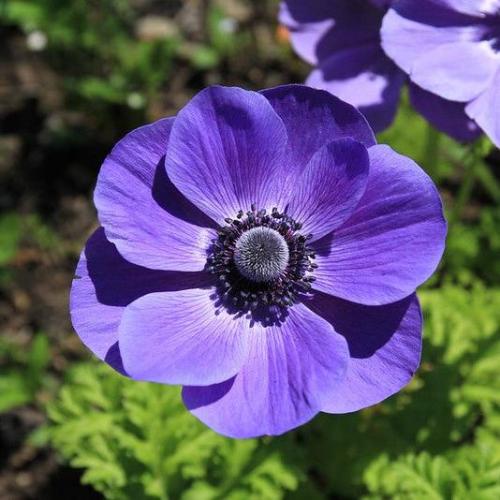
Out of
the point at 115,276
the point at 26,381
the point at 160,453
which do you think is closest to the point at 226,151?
the point at 115,276

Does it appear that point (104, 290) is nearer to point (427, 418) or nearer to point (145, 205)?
point (145, 205)

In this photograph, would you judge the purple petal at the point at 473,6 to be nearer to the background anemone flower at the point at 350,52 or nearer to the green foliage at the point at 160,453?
the background anemone flower at the point at 350,52

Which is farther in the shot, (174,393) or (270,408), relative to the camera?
(174,393)

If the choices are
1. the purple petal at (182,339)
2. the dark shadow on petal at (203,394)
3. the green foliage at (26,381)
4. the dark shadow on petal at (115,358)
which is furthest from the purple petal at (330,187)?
the green foliage at (26,381)

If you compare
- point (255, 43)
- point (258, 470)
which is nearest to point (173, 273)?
point (258, 470)

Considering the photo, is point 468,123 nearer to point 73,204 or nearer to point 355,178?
point 355,178

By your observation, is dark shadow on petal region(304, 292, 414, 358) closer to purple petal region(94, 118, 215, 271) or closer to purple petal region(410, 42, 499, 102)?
purple petal region(94, 118, 215, 271)
